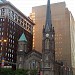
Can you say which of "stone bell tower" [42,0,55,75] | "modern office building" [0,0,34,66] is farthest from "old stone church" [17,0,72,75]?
"modern office building" [0,0,34,66]

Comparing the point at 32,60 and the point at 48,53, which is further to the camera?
the point at 32,60

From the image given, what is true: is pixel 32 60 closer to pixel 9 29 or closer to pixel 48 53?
pixel 48 53

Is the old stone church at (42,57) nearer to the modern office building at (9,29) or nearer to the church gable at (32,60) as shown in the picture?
the church gable at (32,60)

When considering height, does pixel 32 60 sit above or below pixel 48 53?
below

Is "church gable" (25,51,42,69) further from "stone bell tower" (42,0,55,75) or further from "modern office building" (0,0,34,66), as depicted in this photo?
"modern office building" (0,0,34,66)

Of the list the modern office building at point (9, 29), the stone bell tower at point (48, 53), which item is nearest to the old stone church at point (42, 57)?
the stone bell tower at point (48, 53)

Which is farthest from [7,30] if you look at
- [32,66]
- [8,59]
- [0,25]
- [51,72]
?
[51,72]

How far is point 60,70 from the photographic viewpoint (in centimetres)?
15862

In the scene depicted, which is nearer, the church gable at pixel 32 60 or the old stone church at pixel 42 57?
the old stone church at pixel 42 57

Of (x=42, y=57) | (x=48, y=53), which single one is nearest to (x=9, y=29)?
(x=42, y=57)

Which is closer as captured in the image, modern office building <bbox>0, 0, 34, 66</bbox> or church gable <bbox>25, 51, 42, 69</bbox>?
church gable <bbox>25, 51, 42, 69</bbox>

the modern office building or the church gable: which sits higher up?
the modern office building

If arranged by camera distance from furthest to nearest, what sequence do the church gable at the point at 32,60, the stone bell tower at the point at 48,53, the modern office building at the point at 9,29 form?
the modern office building at the point at 9,29
the church gable at the point at 32,60
the stone bell tower at the point at 48,53

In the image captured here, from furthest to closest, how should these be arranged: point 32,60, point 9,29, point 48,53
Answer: point 9,29 → point 32,60 → point 48,53
